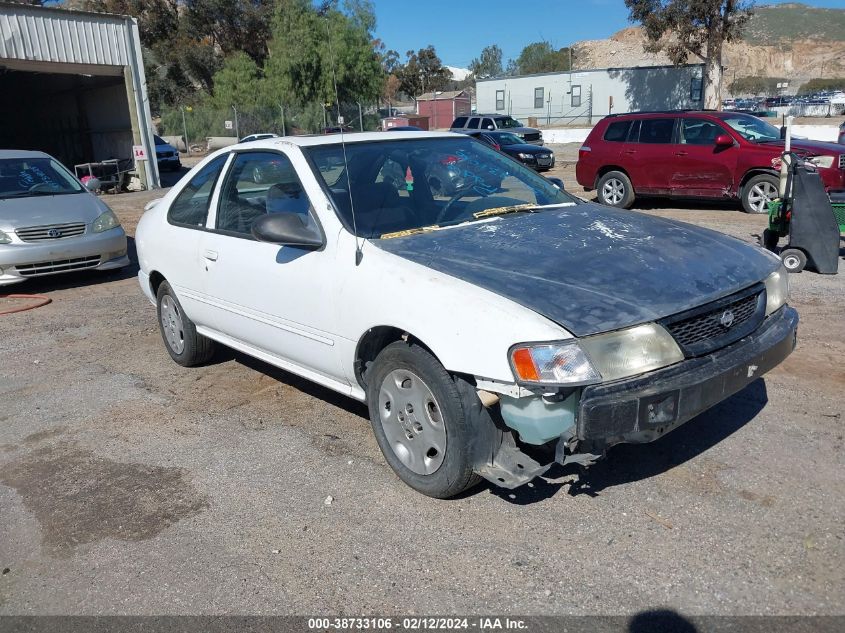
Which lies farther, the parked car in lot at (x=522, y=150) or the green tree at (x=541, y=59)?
the green tree at (x=541, y=59)

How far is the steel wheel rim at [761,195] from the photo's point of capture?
1171cm

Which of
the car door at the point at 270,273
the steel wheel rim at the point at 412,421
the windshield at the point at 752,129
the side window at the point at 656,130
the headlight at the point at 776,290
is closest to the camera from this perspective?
the steel wheel rim at the point at 412,421

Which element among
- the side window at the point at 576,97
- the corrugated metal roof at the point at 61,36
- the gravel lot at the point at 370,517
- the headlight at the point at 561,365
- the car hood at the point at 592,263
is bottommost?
the gravel lot at the point at 370,517

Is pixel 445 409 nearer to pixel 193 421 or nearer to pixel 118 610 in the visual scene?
pixel 118 610

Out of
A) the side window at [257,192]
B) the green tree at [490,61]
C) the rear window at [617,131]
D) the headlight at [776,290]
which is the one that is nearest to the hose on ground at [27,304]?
the side window at [257,192]

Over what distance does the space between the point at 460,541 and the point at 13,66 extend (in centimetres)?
1979

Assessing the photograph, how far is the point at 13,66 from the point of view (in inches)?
724

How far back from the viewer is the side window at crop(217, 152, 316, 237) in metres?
4.28

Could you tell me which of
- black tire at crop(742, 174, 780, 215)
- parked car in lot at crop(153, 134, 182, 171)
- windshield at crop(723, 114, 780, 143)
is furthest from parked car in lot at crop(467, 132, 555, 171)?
parked car in lot at crop(153, 134, 182, 171)

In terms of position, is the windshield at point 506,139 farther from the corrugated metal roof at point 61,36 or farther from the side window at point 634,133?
the corrugated metal roof at point 61,36

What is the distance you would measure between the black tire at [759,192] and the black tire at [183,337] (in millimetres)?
9602

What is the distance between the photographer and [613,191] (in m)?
13.5

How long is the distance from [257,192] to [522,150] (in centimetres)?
1735

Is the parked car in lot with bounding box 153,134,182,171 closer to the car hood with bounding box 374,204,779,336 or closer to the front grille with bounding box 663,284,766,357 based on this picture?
the car hood with bounding box 374,204,779,336
